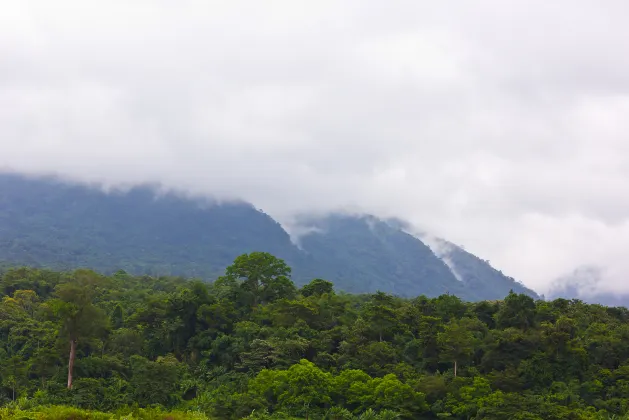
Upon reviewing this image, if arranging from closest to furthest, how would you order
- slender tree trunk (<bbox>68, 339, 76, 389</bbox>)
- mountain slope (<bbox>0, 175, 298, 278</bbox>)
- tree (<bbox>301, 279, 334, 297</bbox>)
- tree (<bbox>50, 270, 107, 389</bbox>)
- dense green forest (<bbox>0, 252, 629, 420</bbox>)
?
dense green forest (<bbox>0, 252, 629, 420</bbox>) → slender tree trunk (<bbox>68, 339, 76, 389</bbox>) → tree (<bbox>50, 270, 107, 389</bbox>) → tree (<bbox>301, 279, 334, 297</bbox>) → mountain slope (<bbox>0, 175, 298, 278</bbox>)

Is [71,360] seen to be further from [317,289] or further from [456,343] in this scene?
[456,343]

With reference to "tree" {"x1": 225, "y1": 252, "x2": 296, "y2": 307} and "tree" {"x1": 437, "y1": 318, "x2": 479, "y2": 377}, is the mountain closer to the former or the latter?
"tree" {"x1": 225, "y1": 252, "x2": 296, "y2": 307}

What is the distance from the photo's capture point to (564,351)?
3809 centimetres

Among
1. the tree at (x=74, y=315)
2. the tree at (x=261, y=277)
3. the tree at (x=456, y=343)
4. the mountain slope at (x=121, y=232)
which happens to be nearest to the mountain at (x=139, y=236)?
the mountain slope at (x=121, y=232)

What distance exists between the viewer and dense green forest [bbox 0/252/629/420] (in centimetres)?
3472

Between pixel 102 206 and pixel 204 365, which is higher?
pixel 102 206

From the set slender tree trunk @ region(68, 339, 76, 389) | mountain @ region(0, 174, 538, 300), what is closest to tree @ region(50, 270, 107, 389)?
slender tree trunk @ region(68, 339, 76, 389)

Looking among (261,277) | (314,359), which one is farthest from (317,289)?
(314,359)

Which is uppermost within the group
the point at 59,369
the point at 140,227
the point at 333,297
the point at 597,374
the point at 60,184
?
the point at 60,184

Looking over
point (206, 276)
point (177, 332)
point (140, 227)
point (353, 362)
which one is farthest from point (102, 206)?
point (353, 362)

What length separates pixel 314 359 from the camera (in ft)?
135

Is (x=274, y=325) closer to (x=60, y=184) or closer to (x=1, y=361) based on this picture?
(x=1, y=361)

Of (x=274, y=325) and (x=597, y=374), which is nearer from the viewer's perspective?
(x=597, y=374)

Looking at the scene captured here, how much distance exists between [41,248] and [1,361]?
114 meters
